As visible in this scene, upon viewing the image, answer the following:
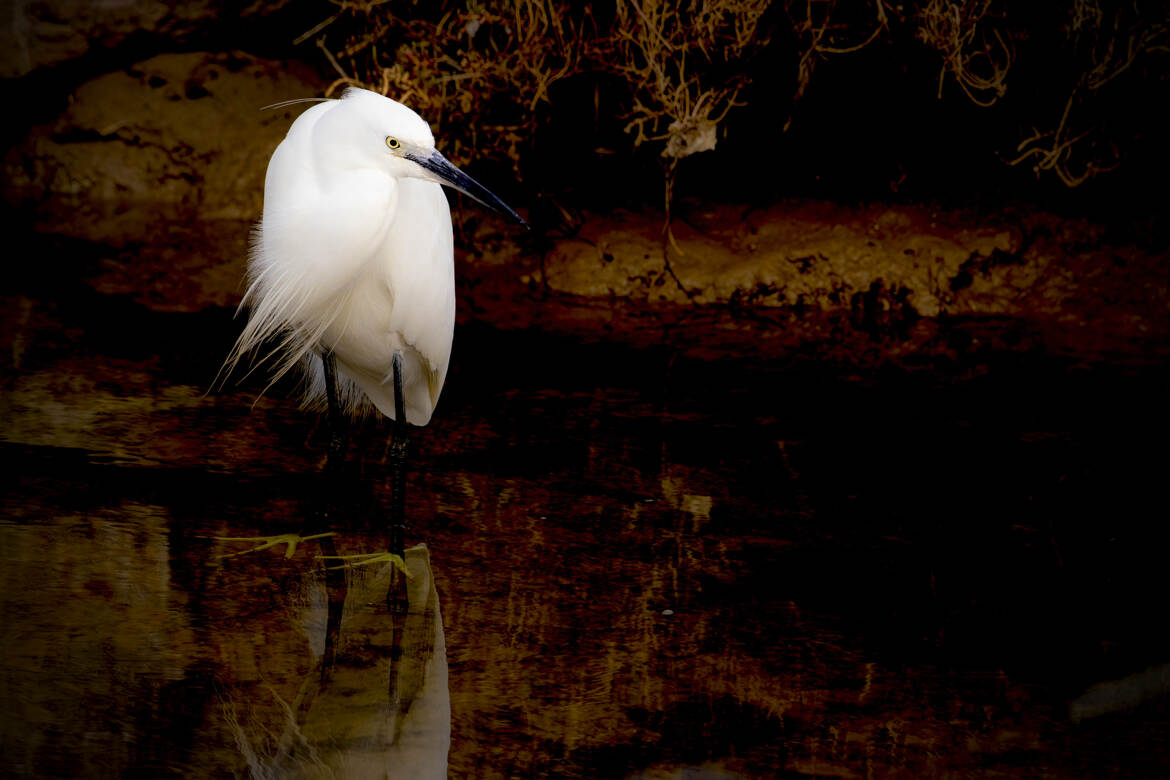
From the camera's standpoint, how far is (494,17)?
15.9ft

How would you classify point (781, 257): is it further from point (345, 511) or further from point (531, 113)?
point (345, 511)

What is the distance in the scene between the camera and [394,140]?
2.50m

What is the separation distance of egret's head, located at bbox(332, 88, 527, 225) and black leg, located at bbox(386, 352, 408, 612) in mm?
522

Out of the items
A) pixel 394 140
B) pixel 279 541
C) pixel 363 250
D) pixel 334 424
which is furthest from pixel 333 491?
pixel 394 140

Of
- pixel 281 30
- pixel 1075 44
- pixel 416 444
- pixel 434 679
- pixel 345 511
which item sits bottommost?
pixel 434 679

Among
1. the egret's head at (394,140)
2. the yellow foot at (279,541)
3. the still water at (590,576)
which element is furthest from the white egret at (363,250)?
the still water at (590,576)

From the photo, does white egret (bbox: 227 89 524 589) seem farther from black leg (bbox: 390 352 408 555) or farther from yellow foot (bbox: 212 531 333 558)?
yellow foot (bbox: 212 531 333 558)

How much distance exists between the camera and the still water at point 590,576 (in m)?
2.04

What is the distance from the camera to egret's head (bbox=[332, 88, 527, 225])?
2486 mm

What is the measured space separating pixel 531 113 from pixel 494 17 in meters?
0.41

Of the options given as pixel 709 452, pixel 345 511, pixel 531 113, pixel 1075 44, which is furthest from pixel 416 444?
pixel 1075 44

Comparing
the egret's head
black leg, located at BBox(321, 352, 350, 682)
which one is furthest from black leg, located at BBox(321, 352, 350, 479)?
the egret's head

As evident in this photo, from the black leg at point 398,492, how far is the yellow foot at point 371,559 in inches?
0.5

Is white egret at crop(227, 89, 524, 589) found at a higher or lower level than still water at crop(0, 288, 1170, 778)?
higher
